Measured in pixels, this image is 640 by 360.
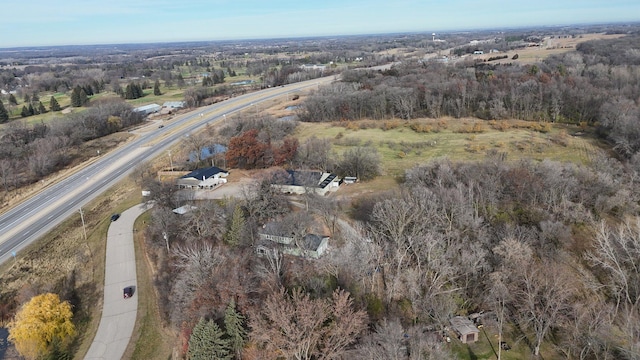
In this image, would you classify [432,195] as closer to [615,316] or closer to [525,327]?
[525,327]

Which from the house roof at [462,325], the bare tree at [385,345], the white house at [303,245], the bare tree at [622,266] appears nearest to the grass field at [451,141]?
the white house at [303,245]

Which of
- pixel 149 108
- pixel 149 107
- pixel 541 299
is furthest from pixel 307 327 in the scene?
pixel 149 107

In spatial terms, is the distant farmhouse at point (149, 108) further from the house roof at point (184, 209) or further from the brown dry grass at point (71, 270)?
the house roof at point (184, 209)

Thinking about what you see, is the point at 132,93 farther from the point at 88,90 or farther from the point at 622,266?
the point at 622,266

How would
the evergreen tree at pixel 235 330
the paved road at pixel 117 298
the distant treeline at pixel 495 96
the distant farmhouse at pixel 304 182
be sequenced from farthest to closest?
the distant treeline at pixel 495 96, the distant farmhouse at pixel 304 182, the paved road at pixel 117 298, the evergreen tree at pixel 235 330

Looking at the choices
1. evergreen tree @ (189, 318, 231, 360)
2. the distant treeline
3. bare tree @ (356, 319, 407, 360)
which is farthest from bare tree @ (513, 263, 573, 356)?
the distant treeline
